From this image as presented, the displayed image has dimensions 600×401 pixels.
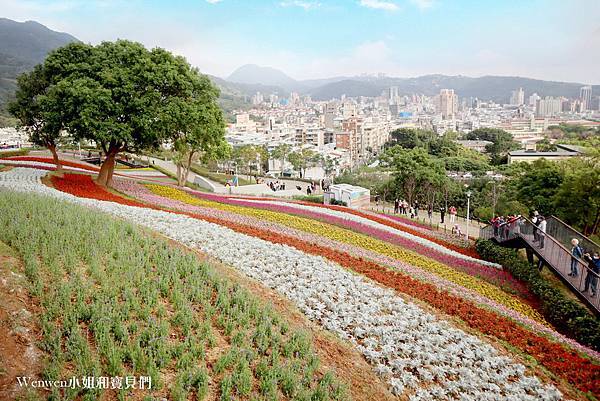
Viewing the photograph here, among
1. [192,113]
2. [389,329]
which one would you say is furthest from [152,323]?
[192,113]

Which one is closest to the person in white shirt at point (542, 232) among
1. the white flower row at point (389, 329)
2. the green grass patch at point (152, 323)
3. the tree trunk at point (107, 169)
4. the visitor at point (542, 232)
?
the visitor at point (542, 232)

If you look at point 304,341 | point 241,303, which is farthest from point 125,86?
point 304,341

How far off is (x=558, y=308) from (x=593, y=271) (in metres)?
1.44

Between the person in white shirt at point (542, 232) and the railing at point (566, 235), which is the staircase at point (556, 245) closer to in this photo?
the railing at point (566, 235)

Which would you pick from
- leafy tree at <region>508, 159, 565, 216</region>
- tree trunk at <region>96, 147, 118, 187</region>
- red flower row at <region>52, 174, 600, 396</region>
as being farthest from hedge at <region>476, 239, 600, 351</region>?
tree trunk at <region>96, 147, 118, 187</region>

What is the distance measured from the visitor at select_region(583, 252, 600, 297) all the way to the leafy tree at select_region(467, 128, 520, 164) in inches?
3243

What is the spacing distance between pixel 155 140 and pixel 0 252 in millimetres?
15811

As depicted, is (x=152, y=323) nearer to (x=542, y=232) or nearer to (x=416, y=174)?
(x=542, y=232)

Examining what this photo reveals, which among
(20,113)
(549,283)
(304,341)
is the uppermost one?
(20,113)

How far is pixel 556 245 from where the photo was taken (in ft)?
49.4

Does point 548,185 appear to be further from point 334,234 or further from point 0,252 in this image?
point 0,252

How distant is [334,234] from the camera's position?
17781mm

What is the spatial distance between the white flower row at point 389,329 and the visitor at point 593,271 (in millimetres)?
5620

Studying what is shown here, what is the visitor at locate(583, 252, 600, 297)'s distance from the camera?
12185 millimetres
